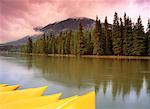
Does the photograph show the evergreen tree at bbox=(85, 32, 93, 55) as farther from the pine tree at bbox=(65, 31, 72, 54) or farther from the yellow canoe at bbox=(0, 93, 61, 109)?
the yellow canoe at bbox=(0, 93, 61, 109)

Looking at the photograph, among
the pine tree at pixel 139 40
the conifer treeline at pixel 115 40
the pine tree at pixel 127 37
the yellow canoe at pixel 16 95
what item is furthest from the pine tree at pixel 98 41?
the yellow canoe at pixel 16 95

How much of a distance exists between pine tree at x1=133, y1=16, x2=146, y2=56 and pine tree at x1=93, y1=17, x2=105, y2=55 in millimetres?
4344

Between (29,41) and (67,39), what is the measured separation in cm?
2234

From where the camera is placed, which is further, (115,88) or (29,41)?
(29,41)

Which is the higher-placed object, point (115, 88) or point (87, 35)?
point (87, 35)

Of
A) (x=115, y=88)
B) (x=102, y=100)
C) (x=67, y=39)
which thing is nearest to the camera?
(x=102, y=100)

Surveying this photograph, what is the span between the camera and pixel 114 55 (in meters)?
34.8

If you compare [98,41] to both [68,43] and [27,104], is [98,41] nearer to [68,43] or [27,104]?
[68,43]

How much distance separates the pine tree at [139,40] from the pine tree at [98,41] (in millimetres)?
4344

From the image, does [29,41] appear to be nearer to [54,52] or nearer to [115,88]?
[54,52]

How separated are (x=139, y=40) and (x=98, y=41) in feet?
16.9

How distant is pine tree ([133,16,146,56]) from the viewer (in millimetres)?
31031

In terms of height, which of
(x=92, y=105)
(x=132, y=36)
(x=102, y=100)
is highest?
(x=132, y=36)

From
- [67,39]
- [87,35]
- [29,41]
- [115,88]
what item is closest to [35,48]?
[29,41]
